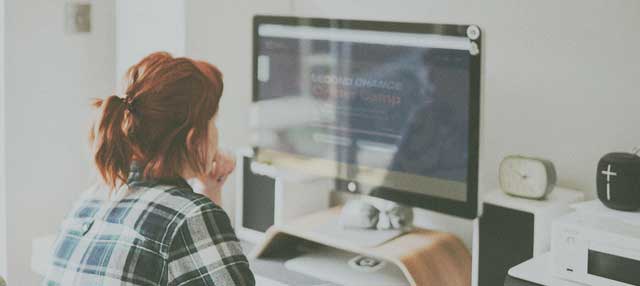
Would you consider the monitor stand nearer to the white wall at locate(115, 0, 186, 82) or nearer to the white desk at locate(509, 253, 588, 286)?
the white desk at locate(509, 253, 588, 286)

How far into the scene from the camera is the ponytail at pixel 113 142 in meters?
1.73

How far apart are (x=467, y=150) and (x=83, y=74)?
1.53 metres

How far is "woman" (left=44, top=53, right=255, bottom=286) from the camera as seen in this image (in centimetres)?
166

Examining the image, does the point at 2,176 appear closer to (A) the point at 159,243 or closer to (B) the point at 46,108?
(B) the point at 46,108

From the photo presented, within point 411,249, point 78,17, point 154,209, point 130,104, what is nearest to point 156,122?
point 130,104

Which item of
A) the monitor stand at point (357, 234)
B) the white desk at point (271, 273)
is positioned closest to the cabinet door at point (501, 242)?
the monitor stand at point (357, 234)

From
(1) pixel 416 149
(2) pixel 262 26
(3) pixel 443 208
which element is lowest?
(3) pixel 443 208

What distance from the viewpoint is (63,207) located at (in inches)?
122

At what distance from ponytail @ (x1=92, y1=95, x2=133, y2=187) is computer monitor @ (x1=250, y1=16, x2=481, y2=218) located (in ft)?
2.60

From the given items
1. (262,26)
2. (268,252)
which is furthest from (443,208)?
(262,26)

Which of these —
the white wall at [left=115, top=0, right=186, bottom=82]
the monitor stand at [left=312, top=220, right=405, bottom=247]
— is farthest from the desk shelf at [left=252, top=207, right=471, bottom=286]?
the white wall at [left=115, top=0, right=186, bottom=82]

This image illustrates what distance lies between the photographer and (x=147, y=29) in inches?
117

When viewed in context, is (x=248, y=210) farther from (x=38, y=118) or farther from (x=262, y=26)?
(x=38, y=118)

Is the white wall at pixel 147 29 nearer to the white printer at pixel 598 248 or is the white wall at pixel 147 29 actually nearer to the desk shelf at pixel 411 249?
the desk shelf at pixel 411 249
